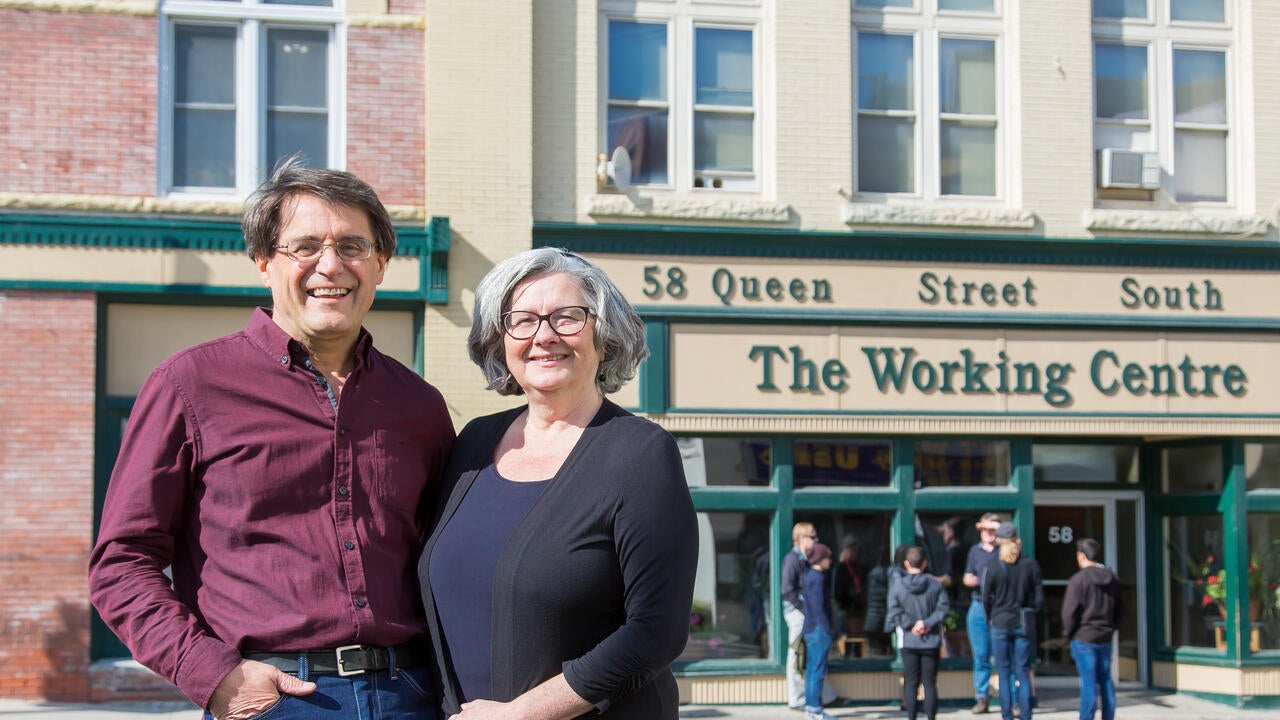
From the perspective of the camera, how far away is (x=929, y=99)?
1266cm

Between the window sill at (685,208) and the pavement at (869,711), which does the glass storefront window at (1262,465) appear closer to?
the pavement at (869,711)

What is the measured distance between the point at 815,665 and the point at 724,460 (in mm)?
1999

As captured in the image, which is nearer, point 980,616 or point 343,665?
point 343,665

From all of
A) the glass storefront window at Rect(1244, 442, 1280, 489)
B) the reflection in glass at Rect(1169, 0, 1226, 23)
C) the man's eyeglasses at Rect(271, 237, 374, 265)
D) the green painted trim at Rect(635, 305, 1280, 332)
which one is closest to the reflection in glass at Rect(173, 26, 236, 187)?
the green painted trim at Rect(635, 305, 1280, 332)

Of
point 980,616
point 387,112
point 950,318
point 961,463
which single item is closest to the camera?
point 387,112

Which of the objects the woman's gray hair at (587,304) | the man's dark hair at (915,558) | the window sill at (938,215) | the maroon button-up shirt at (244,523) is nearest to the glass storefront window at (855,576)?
the man's dark hair at (915,558)

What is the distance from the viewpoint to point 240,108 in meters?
11.7

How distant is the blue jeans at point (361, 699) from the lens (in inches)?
113

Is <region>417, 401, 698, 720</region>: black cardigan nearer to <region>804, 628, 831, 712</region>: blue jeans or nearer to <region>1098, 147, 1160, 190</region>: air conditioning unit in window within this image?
<region>804, 628, 831, 712</region>: blue jeans

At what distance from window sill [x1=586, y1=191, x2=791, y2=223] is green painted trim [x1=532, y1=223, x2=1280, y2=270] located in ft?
0.36

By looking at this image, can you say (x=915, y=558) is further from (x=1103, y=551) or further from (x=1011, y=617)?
(x=1103, y=551)

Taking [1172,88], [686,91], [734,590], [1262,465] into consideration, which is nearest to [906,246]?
[686,91]

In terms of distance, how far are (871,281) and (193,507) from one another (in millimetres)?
9826

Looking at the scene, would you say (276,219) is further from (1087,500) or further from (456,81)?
(1087,500)
